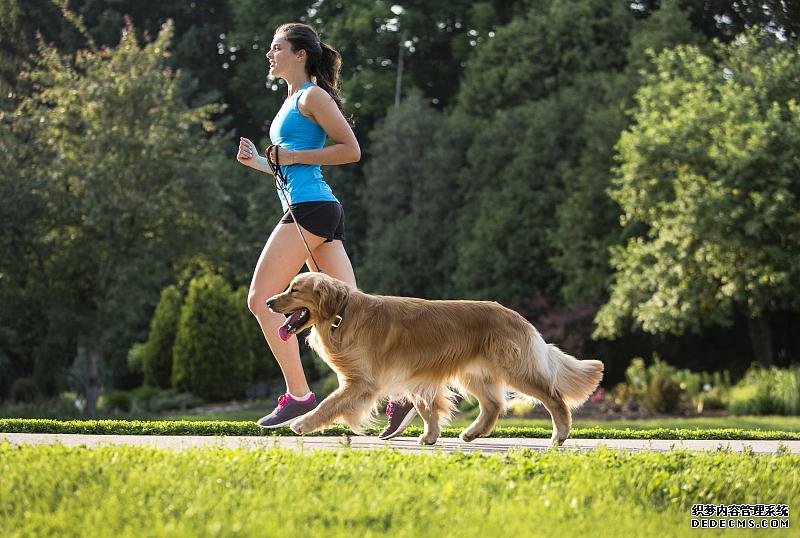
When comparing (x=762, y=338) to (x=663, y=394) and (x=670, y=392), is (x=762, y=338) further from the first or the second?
(x=663, y=394)

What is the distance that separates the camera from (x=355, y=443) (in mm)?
7504

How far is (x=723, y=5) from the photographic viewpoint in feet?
97.3

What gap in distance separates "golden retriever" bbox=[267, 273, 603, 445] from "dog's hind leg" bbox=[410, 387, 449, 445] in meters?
0.10

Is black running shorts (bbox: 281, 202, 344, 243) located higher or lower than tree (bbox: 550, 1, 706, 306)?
lower

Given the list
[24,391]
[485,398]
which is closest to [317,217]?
[485,398]

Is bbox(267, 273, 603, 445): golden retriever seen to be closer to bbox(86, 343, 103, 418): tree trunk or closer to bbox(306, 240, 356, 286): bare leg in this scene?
bbox(306, 240, 356, 286): bare leg

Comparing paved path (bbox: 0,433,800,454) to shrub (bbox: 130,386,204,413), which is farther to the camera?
shrub (bbox: 130,386,204,413)

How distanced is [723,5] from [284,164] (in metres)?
24.6

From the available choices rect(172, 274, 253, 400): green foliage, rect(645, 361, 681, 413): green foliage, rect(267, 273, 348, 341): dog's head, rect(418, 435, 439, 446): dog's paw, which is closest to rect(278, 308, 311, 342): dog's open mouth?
rect(267, 273, 348, 341): dog's head

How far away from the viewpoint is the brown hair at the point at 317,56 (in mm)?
7742

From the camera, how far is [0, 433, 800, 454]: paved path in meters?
7.10

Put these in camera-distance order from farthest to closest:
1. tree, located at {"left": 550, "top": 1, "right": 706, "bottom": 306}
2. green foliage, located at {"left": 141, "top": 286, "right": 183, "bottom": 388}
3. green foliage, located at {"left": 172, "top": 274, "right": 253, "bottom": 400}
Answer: green foliage, located at {"left": 141, "top": 286, "right": 183, "bottom": 388} < tree, located at {"left": 550, "top": 1, "right": 706, "bottom": 306} < green foliage, located at {"left": 172, "top": 274, "right": 253, "bottom": 400}

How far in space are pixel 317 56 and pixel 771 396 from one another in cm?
1427

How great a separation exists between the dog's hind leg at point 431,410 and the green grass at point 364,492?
114 cm
